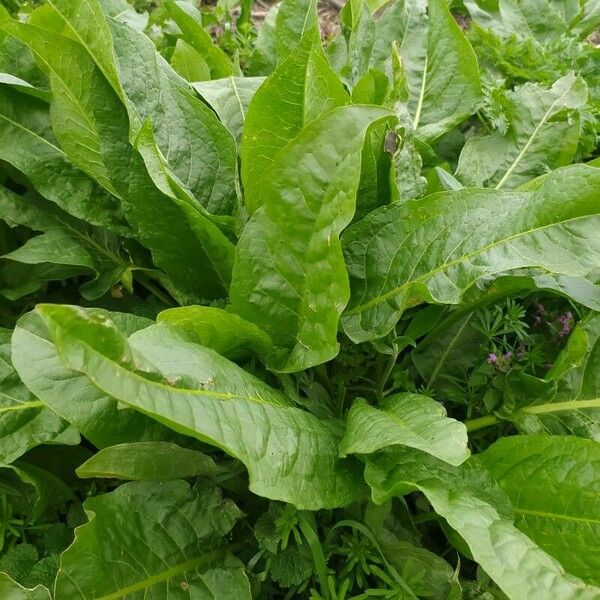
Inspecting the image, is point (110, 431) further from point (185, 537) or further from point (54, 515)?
point (54, 515)

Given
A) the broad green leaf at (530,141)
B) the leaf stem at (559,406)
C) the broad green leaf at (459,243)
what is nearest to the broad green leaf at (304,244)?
the broad green leaf at (459,243)

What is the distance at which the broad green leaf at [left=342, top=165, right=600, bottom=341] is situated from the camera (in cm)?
117

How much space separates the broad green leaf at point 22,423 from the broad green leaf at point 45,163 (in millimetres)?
433

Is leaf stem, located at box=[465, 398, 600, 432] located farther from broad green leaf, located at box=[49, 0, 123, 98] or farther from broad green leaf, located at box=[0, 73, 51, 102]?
broad green leaf, located at box=[0, 73, 51, 102]

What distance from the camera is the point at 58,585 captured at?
45.4 inches

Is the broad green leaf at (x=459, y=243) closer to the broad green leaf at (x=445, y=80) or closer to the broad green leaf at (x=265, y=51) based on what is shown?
the broad green leaf at (x=445, y=80)

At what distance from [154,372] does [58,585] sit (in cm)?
50

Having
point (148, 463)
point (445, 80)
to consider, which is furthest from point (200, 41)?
point (148, 463)

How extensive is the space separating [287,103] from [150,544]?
892 millimetres

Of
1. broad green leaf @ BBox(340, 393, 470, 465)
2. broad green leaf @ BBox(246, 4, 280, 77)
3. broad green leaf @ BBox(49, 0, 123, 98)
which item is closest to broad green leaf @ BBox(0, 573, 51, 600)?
broad green leaf @ BBox(340, 393, 470, 465)

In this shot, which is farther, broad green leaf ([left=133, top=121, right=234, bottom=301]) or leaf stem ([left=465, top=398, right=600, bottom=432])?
leaf stem ([left=465, top=398, right=600, bottom=432])

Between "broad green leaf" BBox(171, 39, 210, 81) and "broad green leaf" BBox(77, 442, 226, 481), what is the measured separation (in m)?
0.99

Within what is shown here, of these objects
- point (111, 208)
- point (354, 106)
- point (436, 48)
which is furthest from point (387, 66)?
point (111, 208)

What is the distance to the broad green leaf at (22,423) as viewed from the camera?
4.34 feet
